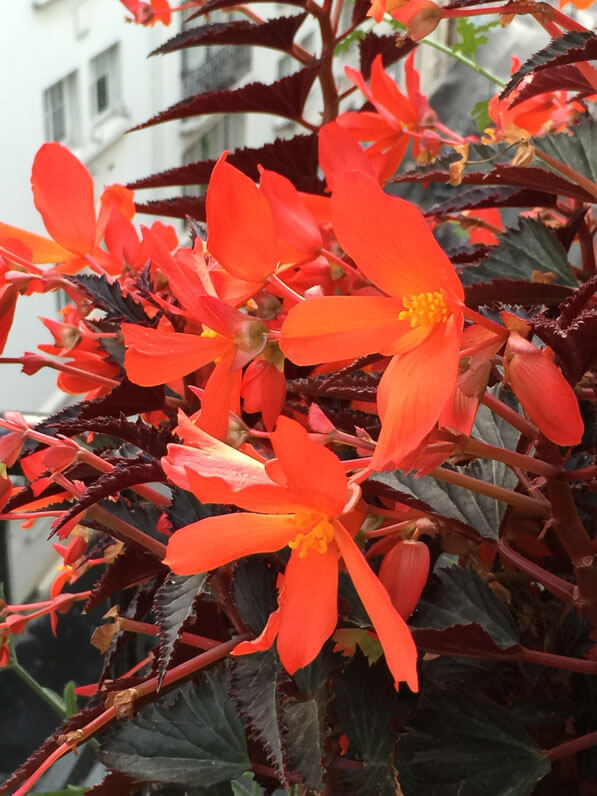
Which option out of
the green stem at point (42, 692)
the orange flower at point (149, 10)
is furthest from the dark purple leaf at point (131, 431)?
the orange flower at point (149, 10)

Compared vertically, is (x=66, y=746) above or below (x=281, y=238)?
below

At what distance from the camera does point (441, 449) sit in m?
0.22

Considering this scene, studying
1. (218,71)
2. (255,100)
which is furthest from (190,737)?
(218,71)

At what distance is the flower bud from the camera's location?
0.27 m

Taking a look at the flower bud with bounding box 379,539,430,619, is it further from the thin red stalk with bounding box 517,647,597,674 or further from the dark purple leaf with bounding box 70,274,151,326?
the dark purple leaf with bounding box 70,274,151,326

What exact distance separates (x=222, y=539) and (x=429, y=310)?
77mm

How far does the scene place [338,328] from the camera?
21 centimetres

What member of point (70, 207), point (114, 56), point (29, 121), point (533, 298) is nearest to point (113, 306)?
point (70, 207)

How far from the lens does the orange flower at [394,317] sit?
0.63 feet

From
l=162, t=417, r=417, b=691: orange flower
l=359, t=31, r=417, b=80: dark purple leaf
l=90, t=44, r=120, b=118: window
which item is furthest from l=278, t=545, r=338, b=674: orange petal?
l=90, t=44, r=120, b=118: window

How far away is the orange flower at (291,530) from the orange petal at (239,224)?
0.05 metres

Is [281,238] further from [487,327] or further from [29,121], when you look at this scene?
[29,121]

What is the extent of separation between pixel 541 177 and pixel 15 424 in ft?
0.68

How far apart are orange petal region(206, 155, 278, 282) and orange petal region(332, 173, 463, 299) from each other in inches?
1.5
